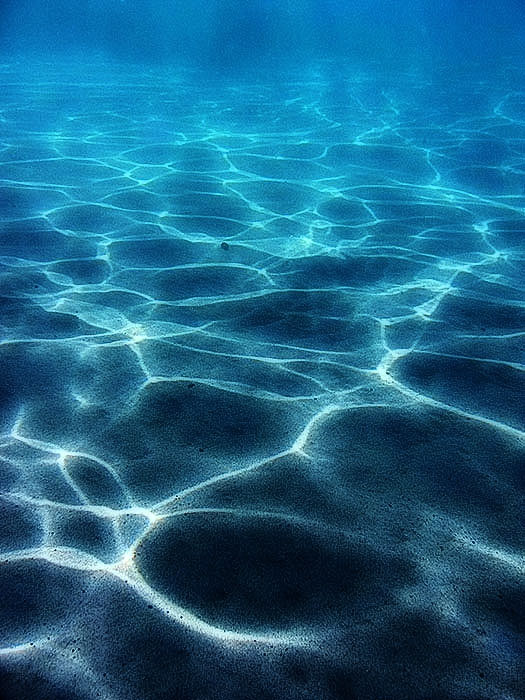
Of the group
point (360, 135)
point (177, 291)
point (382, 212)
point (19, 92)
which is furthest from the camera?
point (19, 92)

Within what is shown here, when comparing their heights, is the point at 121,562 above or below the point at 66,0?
below

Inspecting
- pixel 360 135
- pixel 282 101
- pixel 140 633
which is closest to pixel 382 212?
pixel 360 135

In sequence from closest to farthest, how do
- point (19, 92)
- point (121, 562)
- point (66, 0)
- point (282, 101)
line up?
point (121, 562)
point (19, 92)
point (282, 101)
point (66, 0)

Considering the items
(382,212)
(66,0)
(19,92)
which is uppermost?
(66,0)

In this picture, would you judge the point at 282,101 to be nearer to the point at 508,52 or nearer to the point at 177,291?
the point at 177,291

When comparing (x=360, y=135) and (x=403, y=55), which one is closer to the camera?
(x=360, y=135)

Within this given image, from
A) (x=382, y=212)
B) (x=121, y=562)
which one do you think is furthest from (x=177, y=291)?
(x=382, y=212)
